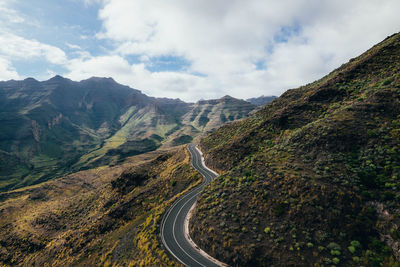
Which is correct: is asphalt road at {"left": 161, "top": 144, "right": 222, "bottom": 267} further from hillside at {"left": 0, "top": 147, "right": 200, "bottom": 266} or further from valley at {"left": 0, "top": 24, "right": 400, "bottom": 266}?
hillside at {"left": 0, "top": 147, "right": 200, "bottom": 266}

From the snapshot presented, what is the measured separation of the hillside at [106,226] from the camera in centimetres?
3347

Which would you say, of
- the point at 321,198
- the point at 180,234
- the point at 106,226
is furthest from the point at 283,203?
the point at 106,226

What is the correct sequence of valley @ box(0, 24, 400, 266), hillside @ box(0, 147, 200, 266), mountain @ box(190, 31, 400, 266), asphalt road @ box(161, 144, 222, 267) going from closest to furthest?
mountain @ box(190, 31, 400, 266), valley @ box(0, 24, 400, 266), asphalt road @ box(161, 144, 222, 267), hillside @ box(0, 147, 200, 266)

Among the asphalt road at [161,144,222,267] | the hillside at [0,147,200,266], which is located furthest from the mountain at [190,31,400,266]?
the hillside at [0,147,200,266]

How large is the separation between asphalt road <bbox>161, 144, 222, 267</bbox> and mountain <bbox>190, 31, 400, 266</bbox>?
1.68m

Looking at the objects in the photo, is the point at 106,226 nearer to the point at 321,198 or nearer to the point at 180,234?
the point at 180,234

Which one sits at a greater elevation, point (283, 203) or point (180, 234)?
point (283, 203)

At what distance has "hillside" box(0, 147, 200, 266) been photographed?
33.5 metres

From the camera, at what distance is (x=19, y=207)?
287 ft

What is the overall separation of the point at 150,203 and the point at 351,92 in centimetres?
5932

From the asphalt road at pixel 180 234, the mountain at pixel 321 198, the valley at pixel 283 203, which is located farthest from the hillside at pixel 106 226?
the mountain at pixel 321 198

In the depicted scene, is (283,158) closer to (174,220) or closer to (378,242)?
(378,242)

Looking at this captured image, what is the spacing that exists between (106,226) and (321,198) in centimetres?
4697

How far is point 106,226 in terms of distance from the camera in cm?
4612
